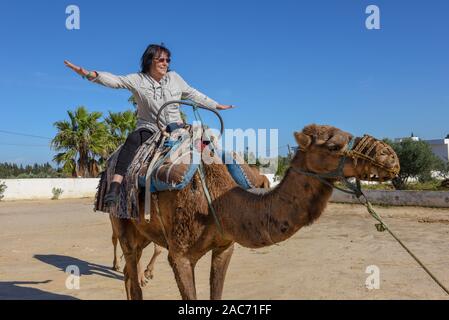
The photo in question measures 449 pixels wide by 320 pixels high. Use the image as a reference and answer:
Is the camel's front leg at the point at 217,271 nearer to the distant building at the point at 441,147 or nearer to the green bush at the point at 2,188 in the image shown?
the green bush at the point at 2,188

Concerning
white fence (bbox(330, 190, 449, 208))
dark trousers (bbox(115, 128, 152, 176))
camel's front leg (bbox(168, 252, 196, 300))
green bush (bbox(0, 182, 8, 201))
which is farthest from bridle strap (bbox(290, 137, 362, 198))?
green bush (bbox(0, 182, 8, 201))

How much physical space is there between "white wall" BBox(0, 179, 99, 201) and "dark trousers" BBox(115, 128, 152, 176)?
2768cm

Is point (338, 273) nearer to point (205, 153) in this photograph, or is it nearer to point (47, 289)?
point (205, 153)

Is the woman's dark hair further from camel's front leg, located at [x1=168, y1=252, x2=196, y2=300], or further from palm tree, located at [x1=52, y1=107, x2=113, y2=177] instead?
palm tree, located at [x1=52, y1=107, x2=113, y2=177]

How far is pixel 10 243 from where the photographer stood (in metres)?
11.8

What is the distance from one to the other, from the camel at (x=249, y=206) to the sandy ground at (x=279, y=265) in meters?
2.41

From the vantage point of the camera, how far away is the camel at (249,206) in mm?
3020

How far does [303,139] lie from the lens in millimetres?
3074

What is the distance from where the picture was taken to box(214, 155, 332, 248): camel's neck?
3129 millimetres

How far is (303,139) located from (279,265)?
552 centimetres
